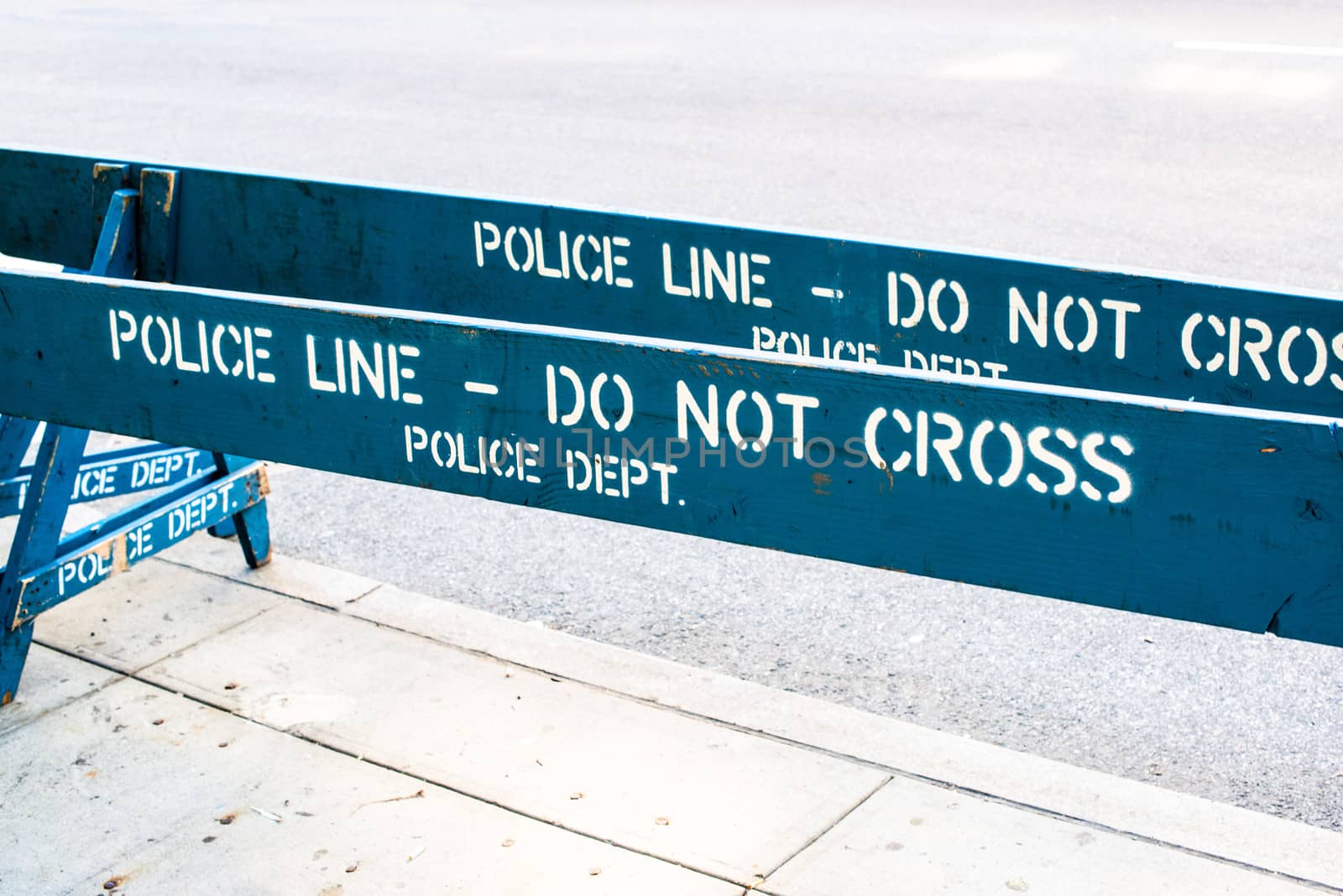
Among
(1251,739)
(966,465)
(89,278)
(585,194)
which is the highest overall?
(89,278)

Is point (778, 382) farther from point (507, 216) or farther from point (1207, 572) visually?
point (507, 216)

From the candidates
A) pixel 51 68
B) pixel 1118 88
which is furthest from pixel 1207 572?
pixel 51 68

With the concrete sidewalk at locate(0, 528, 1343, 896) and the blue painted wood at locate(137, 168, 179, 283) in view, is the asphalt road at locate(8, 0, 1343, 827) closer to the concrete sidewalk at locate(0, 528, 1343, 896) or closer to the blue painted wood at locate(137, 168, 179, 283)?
the concrete sidewalk at locate(0, 528, 1343, 896)

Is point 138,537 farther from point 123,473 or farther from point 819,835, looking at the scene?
point 819,835

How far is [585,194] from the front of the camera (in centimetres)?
814

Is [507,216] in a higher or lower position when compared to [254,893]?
higher

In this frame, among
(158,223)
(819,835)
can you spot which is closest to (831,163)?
(158,223)

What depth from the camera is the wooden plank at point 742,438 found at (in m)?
2.12

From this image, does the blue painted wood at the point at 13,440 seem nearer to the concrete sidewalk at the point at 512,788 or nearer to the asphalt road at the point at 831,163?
the concrete sidewalk at the point at 512,788

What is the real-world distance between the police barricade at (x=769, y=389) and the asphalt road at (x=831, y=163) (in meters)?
0.18

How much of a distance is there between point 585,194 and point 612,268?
16.0 ft

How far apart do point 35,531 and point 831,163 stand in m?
6.03

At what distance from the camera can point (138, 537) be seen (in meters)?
3.87

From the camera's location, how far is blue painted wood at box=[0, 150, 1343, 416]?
288 centimetres
